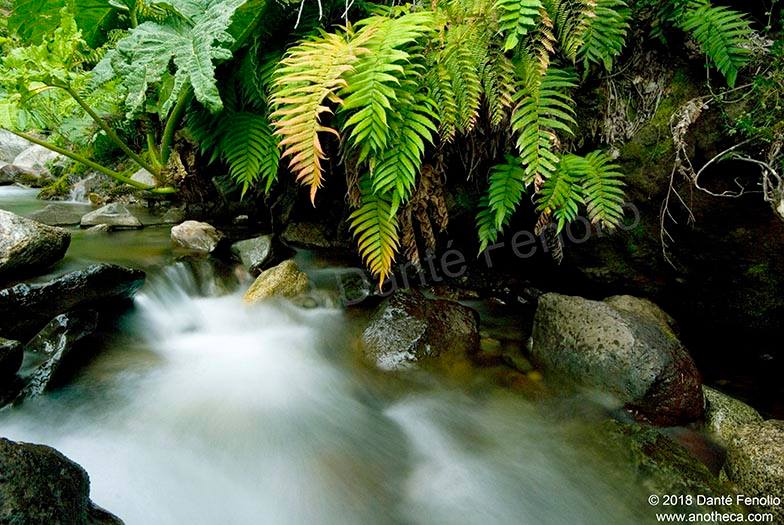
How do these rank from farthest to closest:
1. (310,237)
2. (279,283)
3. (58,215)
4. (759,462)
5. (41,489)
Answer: (58,215) → (310,237) → (279,283) → (759,462) → (41,489)

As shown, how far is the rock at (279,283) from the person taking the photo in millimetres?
3539

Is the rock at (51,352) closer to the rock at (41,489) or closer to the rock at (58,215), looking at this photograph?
the rock at (41,489)

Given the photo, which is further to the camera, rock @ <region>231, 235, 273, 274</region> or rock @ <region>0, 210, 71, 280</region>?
rock @ <region>231, 235, 273, 274</region>

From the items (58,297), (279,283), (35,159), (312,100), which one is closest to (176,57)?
(312,100)

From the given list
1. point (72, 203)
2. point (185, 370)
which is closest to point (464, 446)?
point (185, 370)

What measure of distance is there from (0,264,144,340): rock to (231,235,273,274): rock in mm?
1086

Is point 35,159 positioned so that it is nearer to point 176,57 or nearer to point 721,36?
point 176,57

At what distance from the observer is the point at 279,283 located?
361 cm

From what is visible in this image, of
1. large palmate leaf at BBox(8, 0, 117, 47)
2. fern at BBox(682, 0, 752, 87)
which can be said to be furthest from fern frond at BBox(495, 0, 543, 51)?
large palmate leaf at BBox(8, 0, 117, 47)

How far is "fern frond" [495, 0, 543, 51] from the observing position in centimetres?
216

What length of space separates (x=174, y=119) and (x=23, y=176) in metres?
6.93

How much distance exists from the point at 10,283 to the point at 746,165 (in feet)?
15.2

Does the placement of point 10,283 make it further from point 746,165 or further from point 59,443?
point 746,165

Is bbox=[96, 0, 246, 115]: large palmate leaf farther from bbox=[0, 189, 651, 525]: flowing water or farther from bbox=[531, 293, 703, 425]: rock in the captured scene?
bbox=[531, 293, 703, 425]: rock
